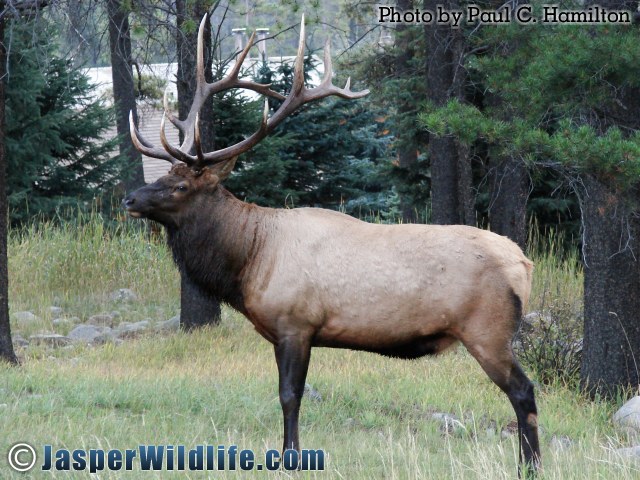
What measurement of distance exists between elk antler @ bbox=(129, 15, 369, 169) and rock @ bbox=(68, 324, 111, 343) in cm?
439

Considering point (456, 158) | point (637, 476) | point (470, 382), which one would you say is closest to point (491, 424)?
point (470, 382)

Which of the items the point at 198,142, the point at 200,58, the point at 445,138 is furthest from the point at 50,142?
the point at 198,142

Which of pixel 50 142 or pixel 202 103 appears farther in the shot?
pixel 50 142

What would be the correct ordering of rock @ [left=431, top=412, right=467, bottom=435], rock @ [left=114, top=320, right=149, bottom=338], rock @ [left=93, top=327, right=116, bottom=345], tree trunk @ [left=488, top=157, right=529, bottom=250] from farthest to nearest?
tree trunk @ [left=488, top=157, right=529, bottom=250], rock @ [left=114, top=320, right=149, bottom=338], rock @ [left=93, top=327, right=116, bottom=345], rock @ [left=431, top=412, right=467, bottom=435]

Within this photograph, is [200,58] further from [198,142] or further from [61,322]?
[61,322]

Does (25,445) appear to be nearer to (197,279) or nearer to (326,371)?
(197,279)

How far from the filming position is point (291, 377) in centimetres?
592

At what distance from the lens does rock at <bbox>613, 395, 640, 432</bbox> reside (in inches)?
278

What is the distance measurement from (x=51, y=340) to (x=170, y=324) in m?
1.45

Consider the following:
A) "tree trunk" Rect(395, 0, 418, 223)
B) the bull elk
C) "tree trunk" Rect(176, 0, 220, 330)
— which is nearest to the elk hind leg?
the bull elk

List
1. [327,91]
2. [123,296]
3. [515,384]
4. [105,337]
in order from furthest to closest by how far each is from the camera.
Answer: [123,296], [105,337], [327,91], [515,384]

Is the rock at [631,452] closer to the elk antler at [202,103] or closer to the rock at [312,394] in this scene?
the rock at [312,394]

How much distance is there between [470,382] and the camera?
8523 millimetres

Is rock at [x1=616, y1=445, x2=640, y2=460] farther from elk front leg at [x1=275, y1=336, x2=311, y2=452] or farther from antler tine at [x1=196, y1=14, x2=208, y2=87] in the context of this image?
antler tine at [x1=196, y1=14, x2=208, y2=87]
